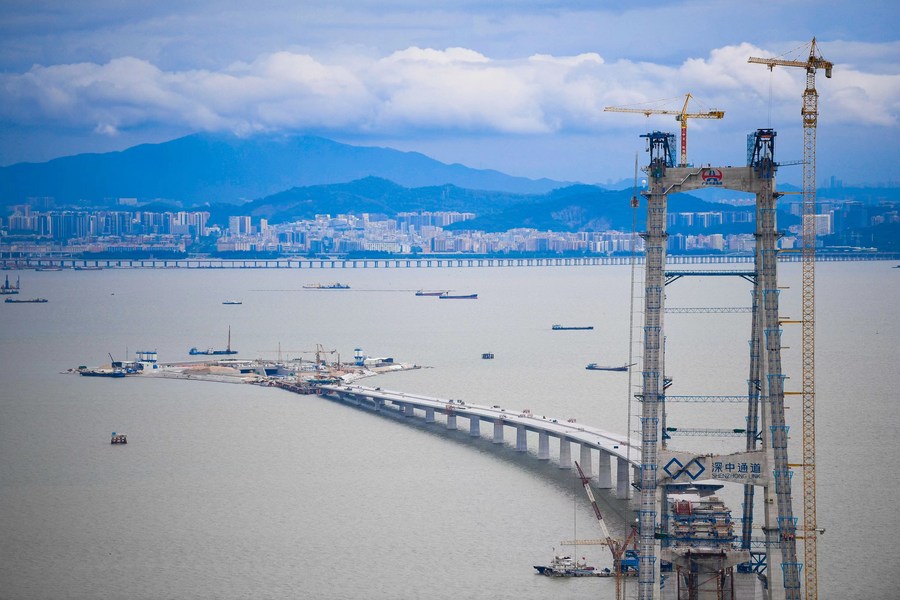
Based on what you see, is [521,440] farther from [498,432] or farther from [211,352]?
[211,352]

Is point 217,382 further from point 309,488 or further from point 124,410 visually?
point 309,488

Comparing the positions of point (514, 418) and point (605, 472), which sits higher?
point (514, 418)

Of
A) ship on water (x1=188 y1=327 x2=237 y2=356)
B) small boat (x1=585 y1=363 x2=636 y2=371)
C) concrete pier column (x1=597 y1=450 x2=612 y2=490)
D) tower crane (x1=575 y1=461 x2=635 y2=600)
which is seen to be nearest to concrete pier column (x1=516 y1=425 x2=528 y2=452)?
concrete pier column (x1=597 y1=450 x2=612 y2=490)

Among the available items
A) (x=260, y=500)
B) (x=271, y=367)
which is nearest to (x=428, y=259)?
(x=271, y=367)

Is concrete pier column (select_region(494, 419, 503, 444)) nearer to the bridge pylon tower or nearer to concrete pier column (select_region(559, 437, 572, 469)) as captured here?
concrete pier column (select_region(559, 437, 572, 469))

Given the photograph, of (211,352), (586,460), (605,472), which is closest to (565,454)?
(586,460)
